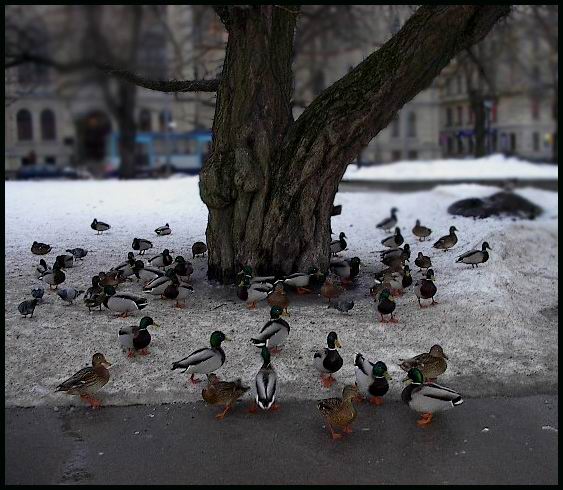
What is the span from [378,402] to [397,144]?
85.3 feet

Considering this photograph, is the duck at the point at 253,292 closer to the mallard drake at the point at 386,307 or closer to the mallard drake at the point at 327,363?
the mallard drake at the point at 386,307

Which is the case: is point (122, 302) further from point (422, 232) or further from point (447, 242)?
point (422, 232)

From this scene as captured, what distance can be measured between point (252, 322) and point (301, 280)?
4.23ft

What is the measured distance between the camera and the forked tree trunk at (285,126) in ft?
29.1

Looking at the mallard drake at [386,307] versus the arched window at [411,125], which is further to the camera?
the arched window at [411,125]

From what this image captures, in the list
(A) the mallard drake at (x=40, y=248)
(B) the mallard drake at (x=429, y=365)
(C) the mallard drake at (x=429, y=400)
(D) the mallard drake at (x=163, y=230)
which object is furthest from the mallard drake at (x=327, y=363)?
(A) the mallard drake at (x=40, y=248)

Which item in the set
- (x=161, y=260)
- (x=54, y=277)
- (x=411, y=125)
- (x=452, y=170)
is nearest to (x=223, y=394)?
(x=54, y=277)

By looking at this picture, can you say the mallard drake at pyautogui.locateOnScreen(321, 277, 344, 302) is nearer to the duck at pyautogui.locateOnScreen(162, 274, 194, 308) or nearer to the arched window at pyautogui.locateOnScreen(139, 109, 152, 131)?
the duck at pyautogui.locateOnScreen(162, 274, 194, 308)

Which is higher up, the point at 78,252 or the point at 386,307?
the point at 78,252

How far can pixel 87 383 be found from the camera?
20.1ft

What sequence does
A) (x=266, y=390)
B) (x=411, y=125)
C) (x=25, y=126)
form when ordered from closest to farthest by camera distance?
(x=25, y=126) < (x=266, y=390) < (x=411, y=125)

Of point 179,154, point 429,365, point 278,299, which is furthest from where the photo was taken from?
point 179,154

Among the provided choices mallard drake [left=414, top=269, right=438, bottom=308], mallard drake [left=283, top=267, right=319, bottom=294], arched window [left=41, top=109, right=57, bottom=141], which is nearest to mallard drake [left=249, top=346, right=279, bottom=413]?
arched window [left=41, top=109, right=57, bottom=141]

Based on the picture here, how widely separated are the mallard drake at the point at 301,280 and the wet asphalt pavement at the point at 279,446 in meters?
3.07
